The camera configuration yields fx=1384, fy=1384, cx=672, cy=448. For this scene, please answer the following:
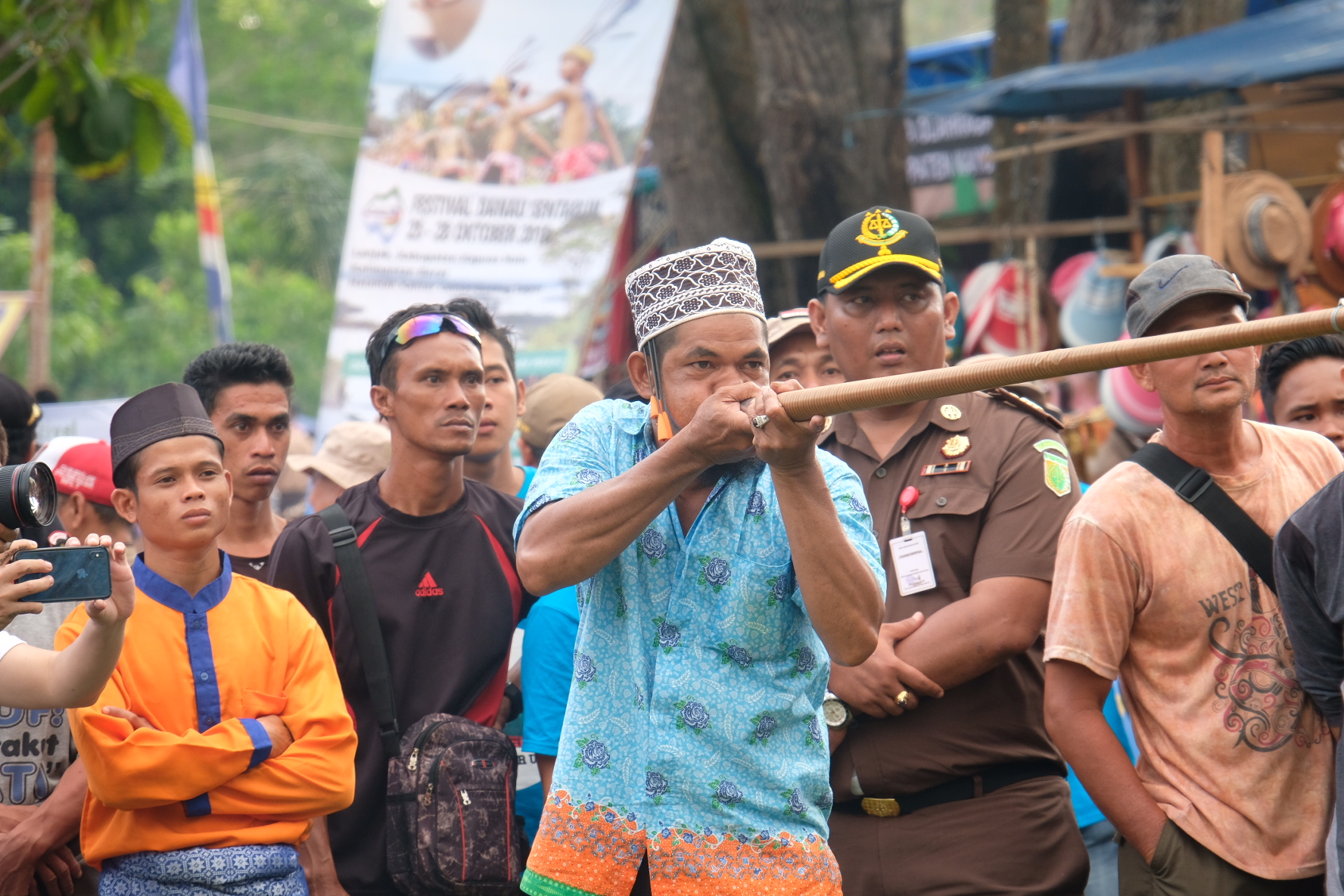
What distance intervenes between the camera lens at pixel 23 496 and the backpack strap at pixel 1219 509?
Result: 240 cm

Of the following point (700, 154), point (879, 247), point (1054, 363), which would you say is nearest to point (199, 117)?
point (700, 154)

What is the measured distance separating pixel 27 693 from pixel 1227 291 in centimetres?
277

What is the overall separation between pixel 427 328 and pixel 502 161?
4.18 meters

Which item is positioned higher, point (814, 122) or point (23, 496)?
point (814, 122)

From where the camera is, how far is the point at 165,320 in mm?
24844

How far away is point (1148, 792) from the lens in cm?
312

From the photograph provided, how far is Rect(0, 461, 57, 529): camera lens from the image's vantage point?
2688 millimetres

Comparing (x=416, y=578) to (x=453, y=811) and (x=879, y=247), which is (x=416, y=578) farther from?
(x=879, y=247)

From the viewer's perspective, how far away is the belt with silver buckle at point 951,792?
10.8 ft

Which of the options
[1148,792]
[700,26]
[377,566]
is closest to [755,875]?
[1148,792]

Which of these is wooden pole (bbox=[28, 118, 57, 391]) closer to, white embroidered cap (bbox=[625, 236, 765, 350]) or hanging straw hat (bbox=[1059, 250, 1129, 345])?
hanging straw hat (bbox=[1059, 250, 1129, 345])

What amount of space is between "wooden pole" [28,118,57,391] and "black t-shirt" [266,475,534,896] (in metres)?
11.3

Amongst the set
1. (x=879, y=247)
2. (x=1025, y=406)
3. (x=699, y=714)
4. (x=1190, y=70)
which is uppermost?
(x=1190, y=70)

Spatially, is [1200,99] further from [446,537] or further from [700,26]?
[446,537]
